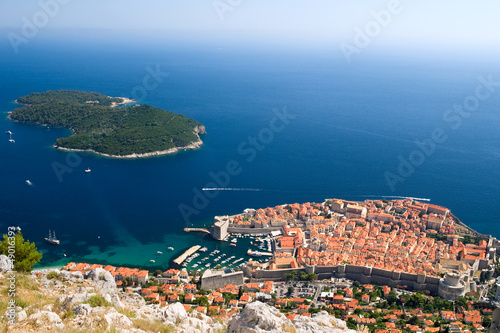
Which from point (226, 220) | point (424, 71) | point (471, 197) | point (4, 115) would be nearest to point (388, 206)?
point (471, 197)

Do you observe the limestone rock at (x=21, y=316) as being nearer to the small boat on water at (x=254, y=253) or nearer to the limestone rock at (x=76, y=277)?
the limestone rock at (x=76, y=277)

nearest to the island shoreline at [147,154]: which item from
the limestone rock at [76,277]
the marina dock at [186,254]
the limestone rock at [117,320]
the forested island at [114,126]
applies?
the forested island at [114,126]

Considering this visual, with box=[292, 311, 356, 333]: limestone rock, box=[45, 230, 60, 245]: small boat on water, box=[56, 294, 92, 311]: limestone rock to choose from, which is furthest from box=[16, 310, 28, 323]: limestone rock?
box=[45, 230, 60, 245]: small boat on water

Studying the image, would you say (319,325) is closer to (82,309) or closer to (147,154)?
(82,309)

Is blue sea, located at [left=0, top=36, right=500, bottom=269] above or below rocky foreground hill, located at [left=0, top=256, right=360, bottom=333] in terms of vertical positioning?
above

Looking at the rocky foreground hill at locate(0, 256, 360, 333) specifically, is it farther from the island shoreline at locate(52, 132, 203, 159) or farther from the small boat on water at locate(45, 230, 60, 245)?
the island shoreline at locate(52, 132, 203, 159)

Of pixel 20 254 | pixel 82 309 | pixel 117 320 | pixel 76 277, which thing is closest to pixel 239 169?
pixel 20 254

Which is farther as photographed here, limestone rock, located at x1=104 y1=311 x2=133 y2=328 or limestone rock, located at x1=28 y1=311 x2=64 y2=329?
limestone rock, located at x1=104 y1=311 x2=133 y2=328
